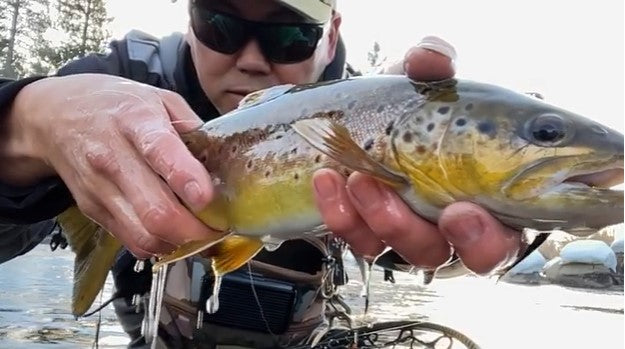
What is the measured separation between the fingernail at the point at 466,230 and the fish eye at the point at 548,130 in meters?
0.17

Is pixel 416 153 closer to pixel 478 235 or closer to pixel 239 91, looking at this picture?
pixel 478 235

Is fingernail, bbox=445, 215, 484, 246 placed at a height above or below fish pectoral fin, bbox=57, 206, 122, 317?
above

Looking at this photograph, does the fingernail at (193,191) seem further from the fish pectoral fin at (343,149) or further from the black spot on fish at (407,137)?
the black spot on fish at (407,137)

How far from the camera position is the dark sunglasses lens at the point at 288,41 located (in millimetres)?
2705

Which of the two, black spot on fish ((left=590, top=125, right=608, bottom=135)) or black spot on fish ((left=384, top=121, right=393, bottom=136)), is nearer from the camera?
black spot on fish ((left=590, top=125, right=608, bottom=135))

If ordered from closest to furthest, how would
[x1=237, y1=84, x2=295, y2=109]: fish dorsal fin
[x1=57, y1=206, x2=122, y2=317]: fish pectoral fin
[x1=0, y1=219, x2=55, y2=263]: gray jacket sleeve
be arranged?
[x1=237, y1=84, x2=295, y2=109]: fish dorsal fin
[x1=57, y1=206, x2=122, y2=317]: fish pectoral fin
[x1=0, y1=219, x2=55, y2=263]: gray jacket sleeve

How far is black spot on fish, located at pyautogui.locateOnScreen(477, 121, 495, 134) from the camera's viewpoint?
138 centimetres

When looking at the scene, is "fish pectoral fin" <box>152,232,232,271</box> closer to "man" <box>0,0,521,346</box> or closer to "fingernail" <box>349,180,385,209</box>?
"man" <box>0,0,521,346</box>

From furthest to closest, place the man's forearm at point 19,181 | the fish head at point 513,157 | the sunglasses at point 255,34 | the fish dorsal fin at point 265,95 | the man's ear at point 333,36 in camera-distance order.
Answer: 1. the man's ear at point 333,36
2. the sunglasses at point 255,34
3. the man's forearm at point 19,181
4. the fish dorsal fin at point 265,95
5. the fish head at point 513,157

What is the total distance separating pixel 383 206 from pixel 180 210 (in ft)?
1.25

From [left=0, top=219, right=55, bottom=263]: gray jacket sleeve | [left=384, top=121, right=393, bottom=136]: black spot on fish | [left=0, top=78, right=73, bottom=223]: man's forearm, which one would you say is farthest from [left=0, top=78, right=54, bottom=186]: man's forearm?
[left=384, top=121, right=393, bottom=136]: black spot on fish

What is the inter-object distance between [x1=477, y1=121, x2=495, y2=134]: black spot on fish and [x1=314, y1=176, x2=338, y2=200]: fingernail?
10.8 inches

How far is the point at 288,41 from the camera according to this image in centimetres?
274

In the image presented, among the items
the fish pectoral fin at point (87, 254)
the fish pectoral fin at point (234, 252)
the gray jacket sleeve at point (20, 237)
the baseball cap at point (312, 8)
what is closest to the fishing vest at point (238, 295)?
the baseball cap at point (312, 8)
